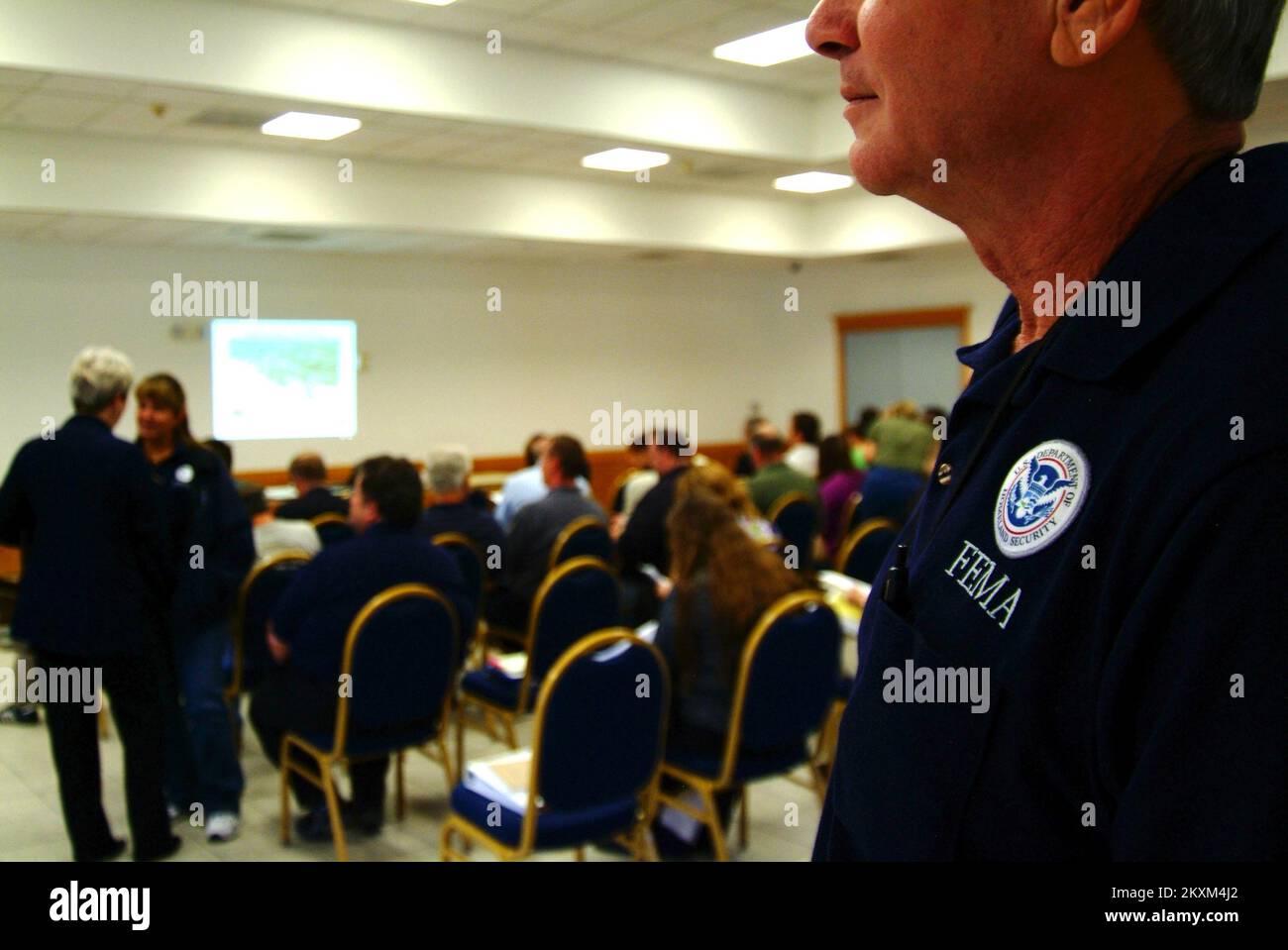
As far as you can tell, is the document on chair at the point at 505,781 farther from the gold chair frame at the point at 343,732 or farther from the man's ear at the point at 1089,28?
the man's ear at the point at 1089,28

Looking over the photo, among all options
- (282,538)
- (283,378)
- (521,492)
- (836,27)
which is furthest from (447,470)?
(283,378)

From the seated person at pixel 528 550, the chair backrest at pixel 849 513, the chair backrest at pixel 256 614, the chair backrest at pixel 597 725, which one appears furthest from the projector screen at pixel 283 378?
the chair backrest at pixel 597 725

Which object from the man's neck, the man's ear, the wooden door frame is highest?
the wooden door frame

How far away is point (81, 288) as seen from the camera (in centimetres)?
976

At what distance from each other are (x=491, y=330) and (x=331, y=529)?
6682 millimetres

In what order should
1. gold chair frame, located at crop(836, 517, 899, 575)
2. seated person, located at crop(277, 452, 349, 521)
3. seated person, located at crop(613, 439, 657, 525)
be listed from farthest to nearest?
seated person, located at crop(613, 439, 657, 525) → seated person, located at crop(277, 452, 349, 521) → gold chair frame, located at crop(836, 517, 899, 575)

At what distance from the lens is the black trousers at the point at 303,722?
3.89 m

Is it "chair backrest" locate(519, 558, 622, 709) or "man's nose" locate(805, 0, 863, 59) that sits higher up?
"man's nose" locate(805, 0, 863, 59)

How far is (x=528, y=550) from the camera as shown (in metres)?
5.58

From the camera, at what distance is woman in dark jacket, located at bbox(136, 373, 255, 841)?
4.09 m

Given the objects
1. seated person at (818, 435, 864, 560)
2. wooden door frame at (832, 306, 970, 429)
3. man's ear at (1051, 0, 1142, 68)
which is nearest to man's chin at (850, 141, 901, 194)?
man's ear at (1051, 0, 1142, 68)

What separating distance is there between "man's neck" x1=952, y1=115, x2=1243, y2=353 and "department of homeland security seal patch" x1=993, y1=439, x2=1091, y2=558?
0.14 metres

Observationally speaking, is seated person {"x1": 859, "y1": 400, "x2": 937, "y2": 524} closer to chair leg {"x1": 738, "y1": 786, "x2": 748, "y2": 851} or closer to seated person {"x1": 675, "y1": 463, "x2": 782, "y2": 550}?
seated person {"x1": 675, "y1": 463, "x2": 782, "y2": 550}

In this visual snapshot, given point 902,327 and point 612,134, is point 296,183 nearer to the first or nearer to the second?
point 612,134
